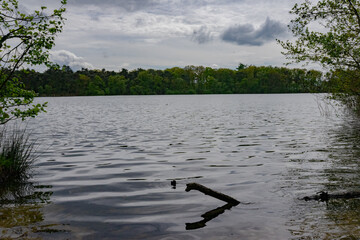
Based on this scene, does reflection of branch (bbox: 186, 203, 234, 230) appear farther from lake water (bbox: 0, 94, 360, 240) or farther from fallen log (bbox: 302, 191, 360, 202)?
fallen log (bbox: 302, 191, 360, 202)

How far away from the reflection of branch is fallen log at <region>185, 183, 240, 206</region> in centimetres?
17

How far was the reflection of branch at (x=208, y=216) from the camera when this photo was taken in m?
8.12

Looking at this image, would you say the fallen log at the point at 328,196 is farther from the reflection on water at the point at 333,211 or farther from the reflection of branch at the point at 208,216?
the reflection of branch at the point at 208,216

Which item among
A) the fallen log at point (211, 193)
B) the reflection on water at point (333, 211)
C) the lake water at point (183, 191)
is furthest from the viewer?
the fallen log at point (211, 193)

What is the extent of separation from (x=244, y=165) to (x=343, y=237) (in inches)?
319

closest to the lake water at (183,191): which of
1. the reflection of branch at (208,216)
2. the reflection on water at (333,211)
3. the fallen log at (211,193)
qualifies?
the reflection on water at (333,211)

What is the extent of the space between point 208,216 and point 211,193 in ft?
2.00

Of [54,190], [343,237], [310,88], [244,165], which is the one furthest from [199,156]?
[310,88]

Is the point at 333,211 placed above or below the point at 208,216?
above

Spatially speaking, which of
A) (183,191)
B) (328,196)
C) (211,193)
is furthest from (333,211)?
(183,191)

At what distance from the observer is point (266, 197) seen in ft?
33.9

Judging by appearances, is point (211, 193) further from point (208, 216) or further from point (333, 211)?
point (333, 211)

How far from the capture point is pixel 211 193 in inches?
352

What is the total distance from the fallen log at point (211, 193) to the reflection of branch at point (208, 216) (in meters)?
0.17
